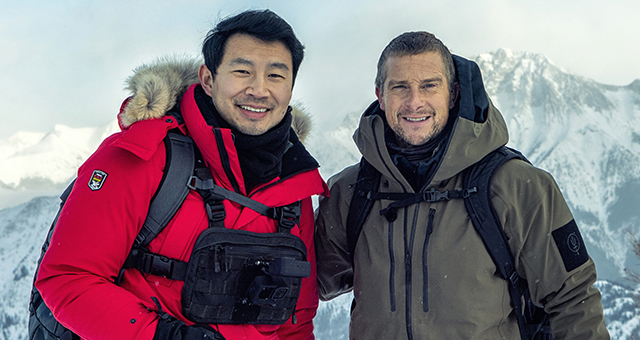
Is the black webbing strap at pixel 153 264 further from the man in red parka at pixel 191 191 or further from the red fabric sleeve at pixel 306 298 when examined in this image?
the red fabric sleeve at pixel 306 298

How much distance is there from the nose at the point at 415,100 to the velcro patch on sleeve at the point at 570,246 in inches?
50.1

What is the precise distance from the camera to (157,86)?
3025mm

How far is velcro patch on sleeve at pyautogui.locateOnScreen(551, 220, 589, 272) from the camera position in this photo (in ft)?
9.32

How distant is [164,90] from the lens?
3041 mm

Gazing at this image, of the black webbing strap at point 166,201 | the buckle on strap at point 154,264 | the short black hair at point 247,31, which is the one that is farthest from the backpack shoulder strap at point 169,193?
the short black hair at point 247,31

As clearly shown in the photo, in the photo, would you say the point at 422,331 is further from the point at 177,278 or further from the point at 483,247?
the point at 177,278

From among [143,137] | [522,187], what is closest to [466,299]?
[522,187]

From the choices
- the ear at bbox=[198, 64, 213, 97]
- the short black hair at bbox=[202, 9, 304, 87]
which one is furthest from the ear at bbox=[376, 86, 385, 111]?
the ear at bbox=[198, 64, 213, 97]

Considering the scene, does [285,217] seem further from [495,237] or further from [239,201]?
[495,237]

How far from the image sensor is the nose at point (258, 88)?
3.08 m

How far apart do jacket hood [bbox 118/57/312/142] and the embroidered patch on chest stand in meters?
0.43

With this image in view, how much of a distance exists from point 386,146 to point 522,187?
1.03m

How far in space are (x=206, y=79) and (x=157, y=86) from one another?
1.32 ft

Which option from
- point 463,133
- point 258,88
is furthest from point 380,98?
point 258,88
